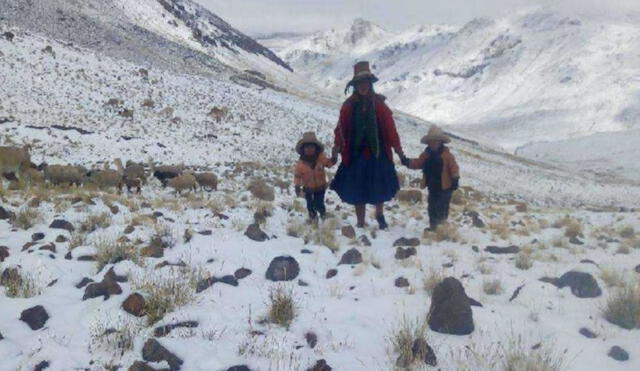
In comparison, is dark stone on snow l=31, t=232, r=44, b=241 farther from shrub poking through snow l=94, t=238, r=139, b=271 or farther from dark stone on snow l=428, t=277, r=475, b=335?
dark stone on snow l=428, t=277, r=475, b=335

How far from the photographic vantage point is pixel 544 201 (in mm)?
23844

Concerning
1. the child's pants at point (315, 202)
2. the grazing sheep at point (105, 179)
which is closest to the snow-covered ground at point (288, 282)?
the child's pants at point (315, 202)

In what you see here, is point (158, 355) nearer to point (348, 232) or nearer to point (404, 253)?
point (404, 253)

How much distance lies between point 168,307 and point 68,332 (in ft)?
2.21

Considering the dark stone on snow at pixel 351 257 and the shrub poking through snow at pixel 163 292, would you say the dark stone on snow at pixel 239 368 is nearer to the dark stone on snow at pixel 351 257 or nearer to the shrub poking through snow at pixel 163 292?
the shrub poking through snow at pixel 163 292

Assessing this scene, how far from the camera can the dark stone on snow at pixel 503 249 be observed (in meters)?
6.46

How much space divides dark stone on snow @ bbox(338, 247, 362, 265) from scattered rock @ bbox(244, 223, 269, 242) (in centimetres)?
103

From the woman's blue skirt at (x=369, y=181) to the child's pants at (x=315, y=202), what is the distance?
1.91 ft

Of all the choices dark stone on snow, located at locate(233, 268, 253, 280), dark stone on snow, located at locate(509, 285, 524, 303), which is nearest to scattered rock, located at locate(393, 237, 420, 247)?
dark stone on snow, located at locate(509, 285, 524, 303)

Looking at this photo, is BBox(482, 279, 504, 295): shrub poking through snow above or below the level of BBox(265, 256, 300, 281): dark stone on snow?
above

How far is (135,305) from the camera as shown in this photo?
13.7 feet

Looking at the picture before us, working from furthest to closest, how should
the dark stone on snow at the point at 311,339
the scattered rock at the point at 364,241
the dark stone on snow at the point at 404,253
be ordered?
1. the scattered rock at the point at 364,241
2. the dark stone on snow at the point at 404,253
3. the dark stone on snow at the point at 311,339

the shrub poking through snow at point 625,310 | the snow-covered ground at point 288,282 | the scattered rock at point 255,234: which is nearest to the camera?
the snow-covered ground at point 288,282

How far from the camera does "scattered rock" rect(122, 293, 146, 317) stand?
415cm
